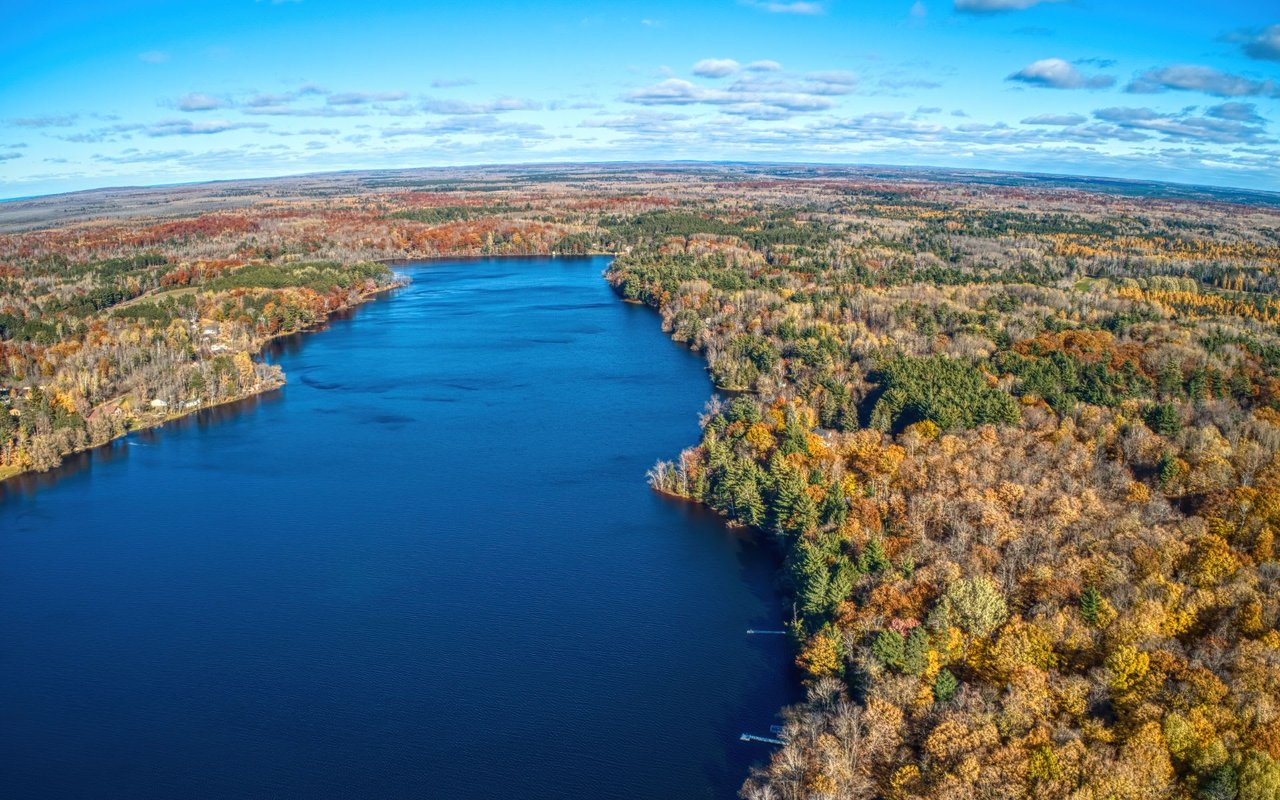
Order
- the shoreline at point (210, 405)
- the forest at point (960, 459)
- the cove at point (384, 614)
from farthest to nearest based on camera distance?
the shoreline at point (210, 405) < the cove at point (384, 614) < the forest at point (960, 459)

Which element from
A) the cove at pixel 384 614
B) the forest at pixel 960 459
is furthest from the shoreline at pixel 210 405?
the cove at pixel 384 614

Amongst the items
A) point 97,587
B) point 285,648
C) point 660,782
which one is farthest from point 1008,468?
point 97,587

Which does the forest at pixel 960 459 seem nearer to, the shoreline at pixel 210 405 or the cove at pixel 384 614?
the shoreline at pixel 210 405

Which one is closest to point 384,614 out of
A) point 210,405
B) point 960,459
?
point 960,459

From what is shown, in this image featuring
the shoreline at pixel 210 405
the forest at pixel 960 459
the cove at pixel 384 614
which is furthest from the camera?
the shoreline at pixel 210 405

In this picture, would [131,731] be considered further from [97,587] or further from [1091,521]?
[1091,521]

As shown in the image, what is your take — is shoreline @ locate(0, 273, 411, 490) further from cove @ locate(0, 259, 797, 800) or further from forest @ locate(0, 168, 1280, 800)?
cove @ locate(0, 259, 797, 800)

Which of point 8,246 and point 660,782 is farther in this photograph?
point 8,246

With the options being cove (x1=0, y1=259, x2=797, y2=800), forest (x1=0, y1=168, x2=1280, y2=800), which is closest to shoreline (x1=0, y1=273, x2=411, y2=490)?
forest (x1=0, y1=168, x2=1280, y2=800)
